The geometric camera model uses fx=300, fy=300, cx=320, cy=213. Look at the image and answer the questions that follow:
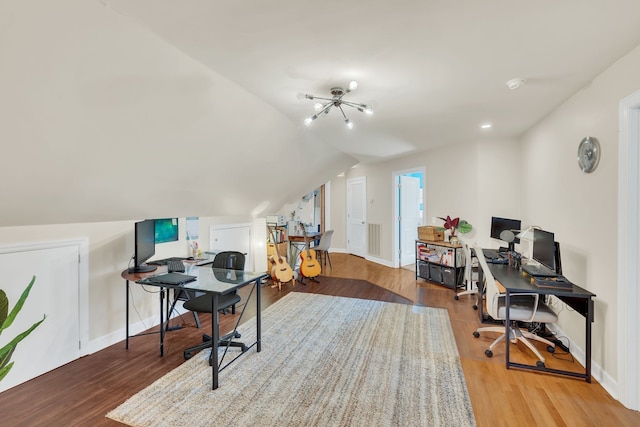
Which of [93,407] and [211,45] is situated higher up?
[211,45]

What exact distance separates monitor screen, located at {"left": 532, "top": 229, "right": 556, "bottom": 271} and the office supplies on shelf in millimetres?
3256

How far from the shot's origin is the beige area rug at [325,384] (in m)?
1.94

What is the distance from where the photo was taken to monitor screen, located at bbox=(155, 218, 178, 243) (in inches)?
136

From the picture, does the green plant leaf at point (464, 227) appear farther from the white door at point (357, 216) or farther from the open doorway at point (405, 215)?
the white door at point (357, 216)

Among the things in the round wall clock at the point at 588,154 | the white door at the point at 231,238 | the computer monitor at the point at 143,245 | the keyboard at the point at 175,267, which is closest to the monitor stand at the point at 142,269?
the computer monitor at the point at 143,245

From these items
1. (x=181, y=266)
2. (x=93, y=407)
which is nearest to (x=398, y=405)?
(x=93, y=407)

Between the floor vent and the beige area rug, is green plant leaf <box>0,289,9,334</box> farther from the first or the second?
the floor vent

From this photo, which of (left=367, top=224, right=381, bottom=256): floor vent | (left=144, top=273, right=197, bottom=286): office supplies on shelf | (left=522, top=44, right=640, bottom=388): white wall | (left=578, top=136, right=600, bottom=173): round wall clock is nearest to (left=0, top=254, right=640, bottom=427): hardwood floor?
(left=522, top=44, right=640, bottom=388): white wall

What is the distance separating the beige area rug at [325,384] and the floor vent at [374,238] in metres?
3.50

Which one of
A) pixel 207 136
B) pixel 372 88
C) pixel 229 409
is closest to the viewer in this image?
pixel 229 409

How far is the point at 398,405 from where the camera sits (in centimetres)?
205

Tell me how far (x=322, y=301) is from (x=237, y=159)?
7.38 feet

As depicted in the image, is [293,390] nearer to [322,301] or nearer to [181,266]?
[181,266]

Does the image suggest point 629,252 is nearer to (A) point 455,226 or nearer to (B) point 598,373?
(B) point 598,373
